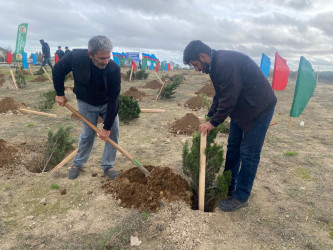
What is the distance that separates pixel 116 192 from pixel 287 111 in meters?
8.80

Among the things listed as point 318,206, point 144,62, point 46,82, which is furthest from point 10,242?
point 144,62

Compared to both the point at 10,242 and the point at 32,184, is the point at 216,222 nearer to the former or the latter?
the point at 10,242

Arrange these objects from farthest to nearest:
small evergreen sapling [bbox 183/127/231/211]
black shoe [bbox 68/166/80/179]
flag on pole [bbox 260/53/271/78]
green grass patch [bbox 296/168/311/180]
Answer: flag on pole [bbox 260/53/271/78], green grass patch [bbox 296/168/311/180], black shoe [bbox 68/166/80/179], small evergreen sapling [bbox 183/127/231/211]

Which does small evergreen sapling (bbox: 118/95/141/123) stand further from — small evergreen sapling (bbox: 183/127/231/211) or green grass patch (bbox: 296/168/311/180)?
green grass patch (bbox: 296/168/311/180)

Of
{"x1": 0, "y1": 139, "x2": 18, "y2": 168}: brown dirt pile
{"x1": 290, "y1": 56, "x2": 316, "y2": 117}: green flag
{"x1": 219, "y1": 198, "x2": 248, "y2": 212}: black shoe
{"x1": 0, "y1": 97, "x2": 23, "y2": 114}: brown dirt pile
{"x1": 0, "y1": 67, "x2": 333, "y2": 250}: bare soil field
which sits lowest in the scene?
{"x1": 0, "y1": 67, "x2": 333, "y2": 250}: bare soil field

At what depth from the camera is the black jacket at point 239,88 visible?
2604mm

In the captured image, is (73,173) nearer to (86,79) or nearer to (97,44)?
(86,79)

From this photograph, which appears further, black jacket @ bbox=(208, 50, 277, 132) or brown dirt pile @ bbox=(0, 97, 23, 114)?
brown dirt pile @ bbox=(0, 97, 23, 114)

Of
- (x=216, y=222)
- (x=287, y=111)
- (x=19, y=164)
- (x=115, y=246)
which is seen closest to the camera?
(x=115, y=246)

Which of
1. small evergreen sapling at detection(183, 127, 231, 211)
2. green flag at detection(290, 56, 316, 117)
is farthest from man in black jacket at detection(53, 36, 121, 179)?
green flag at detection(290, 56, 316, 117)

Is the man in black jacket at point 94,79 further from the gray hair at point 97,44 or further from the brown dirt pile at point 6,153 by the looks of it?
the brown dirt pile at point 6,153

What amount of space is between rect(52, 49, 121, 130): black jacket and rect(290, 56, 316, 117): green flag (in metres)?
5.03

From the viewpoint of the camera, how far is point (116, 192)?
11.3 ft

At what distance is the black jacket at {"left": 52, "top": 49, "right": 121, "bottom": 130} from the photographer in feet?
10.2
